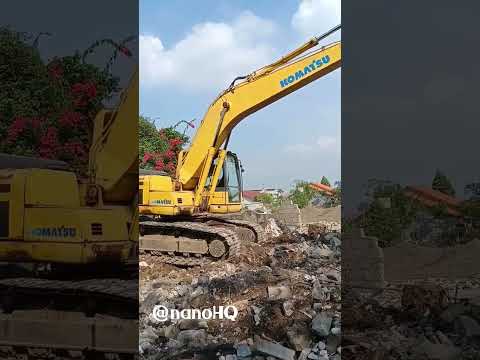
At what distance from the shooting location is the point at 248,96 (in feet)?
19.6

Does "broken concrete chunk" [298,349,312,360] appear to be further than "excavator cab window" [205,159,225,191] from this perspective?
No

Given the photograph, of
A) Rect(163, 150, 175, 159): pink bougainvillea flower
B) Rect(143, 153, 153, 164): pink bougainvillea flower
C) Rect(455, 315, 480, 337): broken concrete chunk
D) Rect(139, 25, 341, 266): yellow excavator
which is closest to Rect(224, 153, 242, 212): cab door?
Rect(139, 25, 341, 266): yellow excavator

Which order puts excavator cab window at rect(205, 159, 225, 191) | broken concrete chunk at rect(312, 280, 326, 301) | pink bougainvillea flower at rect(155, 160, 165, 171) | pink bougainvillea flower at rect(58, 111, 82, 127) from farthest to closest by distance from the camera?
pink bougainvillea flower at rect(155, 160, 165, 171)
excavator cab window at rect(205, 159, 225, 191)
broken concrete chunk at rect(312, 280, 326, 301)
pink bougainvillea flower at rect(58, 111, 82, 127)

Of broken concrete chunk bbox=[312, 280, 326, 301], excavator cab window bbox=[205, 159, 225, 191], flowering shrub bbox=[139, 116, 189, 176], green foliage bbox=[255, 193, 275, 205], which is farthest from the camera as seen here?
green foliage bbox=[255, 193, 275, 205]

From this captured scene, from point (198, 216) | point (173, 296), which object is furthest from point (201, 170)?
point (173, 296)

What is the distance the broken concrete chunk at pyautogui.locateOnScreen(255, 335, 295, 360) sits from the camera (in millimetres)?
3385

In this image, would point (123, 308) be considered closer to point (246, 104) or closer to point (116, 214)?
point (116, 214)

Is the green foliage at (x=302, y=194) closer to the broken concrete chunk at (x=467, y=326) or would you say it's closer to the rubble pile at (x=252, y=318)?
the rubble pile at (x=252, y=318)

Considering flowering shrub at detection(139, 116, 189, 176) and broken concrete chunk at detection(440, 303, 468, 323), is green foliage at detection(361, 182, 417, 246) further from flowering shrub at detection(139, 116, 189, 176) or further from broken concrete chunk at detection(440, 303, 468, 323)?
flowering shrub at detection(139, 116, 189, 176)

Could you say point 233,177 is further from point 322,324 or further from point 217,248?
point 322,324

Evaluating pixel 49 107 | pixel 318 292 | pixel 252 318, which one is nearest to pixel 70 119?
pixel 49 107

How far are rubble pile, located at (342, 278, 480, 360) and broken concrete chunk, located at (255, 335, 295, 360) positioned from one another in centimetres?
40

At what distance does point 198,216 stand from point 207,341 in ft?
10.1

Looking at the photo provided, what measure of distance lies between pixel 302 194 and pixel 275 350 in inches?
215
